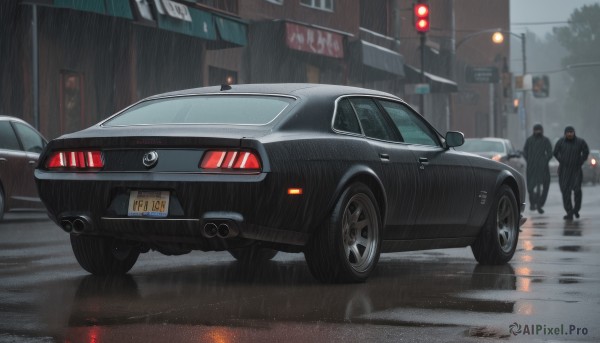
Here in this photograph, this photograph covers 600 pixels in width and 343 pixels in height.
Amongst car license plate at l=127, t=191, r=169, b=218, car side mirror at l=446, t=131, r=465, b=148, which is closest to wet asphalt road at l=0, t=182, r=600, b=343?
car license plate at l=127, t=191, r=169, b=218

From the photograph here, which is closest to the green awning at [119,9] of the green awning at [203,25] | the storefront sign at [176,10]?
the storefront sign at [176,10]

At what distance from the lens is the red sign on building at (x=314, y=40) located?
32.4m

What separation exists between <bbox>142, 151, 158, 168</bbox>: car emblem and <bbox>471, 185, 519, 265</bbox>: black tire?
3.49 metres

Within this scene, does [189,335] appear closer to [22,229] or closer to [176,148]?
[176,148]

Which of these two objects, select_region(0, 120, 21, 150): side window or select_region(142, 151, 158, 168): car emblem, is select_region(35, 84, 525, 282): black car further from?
select_region(0, 120, 21, 150): side window

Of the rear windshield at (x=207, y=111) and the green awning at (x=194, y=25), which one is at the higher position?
the green awning at (x=194, y=25)

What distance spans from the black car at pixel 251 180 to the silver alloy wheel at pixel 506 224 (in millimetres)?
1176

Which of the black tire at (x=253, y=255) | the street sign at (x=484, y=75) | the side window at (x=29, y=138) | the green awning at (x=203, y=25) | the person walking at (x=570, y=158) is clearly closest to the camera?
the black tire at (x=253, y=255)

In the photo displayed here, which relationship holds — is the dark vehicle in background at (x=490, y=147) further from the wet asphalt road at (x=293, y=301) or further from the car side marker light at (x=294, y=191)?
the car side marker light at (x=294, y=191)

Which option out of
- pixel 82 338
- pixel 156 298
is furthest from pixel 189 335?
pixel 156 298

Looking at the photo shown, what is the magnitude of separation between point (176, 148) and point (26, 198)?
9.74 m

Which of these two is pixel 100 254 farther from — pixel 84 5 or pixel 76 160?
pixel 84 5

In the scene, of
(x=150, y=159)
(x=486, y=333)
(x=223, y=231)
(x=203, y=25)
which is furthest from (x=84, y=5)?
(x=486, y=333)

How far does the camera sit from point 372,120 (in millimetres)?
9516
